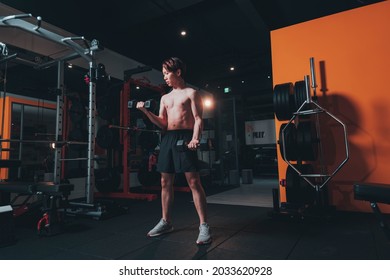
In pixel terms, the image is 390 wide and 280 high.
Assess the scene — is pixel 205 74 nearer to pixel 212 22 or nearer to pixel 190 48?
pixel 190 48

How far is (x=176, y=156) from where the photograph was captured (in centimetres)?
184

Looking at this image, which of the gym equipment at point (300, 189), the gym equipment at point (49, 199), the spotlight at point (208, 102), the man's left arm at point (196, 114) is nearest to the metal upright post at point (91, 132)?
the gym equipment at point (49, 199)

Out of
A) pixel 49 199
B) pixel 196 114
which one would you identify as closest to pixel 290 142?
pixel 196 114

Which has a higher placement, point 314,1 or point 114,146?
point 314,1

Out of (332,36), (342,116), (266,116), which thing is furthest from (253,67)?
(266,116)

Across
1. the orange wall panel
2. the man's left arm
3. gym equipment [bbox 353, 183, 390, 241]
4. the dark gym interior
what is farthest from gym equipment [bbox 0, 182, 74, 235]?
the orange wall panel

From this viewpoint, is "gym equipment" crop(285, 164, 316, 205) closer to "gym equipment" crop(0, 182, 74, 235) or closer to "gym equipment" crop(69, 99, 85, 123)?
"gym equipment" crop(0, 182, 74, 235)

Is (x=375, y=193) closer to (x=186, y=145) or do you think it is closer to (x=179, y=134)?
(x=186, y=145)

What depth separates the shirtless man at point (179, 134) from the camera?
5.91 feet

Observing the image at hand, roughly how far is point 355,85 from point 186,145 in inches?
86.3

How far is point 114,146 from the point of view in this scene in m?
4.04

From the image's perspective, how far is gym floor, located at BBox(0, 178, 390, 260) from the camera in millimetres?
1526
